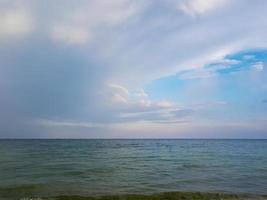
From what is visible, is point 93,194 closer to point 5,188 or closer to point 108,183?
point 108,183

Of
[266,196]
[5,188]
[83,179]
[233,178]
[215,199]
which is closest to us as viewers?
[215,199]

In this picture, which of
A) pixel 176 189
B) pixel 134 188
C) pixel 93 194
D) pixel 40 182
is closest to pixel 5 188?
pixel 40 182

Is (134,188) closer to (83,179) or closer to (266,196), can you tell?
(83,179)

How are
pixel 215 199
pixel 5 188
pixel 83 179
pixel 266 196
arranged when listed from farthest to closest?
pixel 83 179 → pixel 5 188 → pixel 266 196 → pixel 215 199

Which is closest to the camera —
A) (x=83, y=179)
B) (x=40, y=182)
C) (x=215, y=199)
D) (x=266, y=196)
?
(x=215, y=199)

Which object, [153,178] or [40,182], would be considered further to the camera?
[153,178]

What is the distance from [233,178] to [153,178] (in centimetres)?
746

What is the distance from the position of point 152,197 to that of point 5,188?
10.4 meters

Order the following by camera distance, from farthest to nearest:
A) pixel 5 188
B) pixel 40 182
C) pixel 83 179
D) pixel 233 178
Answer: pixel 233 178 < pixel 83 179 < pixel 40 182 < pixel 5 188

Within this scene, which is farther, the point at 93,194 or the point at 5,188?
the point at 5,188

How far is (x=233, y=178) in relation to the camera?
29.8 m

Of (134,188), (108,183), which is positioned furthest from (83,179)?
(134,188)

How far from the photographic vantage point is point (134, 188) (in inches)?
930

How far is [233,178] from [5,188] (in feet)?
64.1
